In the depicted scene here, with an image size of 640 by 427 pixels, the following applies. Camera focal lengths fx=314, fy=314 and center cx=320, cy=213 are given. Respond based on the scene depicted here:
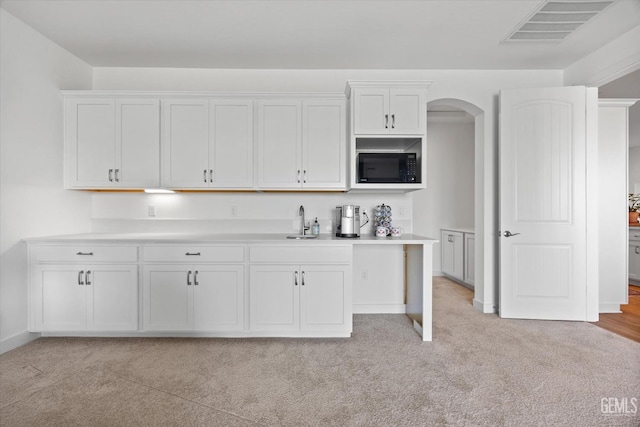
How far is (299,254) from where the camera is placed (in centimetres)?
276

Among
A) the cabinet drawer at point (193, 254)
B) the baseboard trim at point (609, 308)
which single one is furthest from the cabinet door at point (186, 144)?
the baseboard trim at point (609, 308)

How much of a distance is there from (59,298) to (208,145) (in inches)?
74.1

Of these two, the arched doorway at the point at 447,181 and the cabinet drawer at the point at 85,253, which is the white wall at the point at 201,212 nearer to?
the cabinet drawer at the point at 85,253

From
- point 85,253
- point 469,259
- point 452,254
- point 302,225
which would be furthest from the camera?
point 452,254

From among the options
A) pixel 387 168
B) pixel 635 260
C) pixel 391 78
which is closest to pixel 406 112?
pixel 387 168

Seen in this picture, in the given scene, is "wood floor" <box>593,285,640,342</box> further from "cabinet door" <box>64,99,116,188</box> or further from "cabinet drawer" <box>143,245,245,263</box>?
"cabinet door" <box>64,99,116,188</box>

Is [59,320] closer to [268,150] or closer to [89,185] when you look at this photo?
[89,185]

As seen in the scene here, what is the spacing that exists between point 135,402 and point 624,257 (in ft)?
16.1

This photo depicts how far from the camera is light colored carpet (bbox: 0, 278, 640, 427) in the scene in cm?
177

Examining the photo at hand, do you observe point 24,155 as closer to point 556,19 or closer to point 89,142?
point 89,142

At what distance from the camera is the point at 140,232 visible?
3.45m
